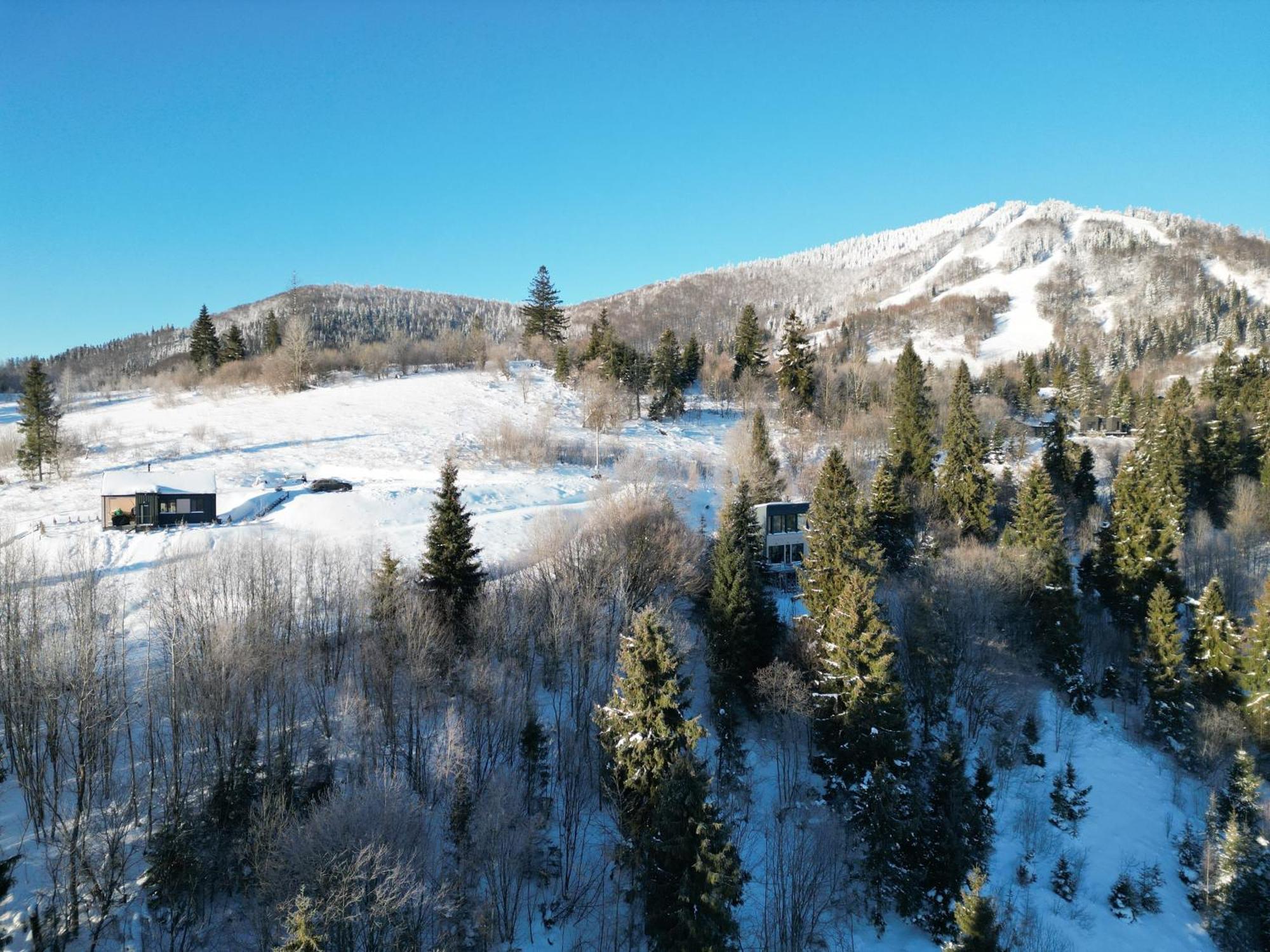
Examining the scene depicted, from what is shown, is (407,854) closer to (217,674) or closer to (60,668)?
(217,674)

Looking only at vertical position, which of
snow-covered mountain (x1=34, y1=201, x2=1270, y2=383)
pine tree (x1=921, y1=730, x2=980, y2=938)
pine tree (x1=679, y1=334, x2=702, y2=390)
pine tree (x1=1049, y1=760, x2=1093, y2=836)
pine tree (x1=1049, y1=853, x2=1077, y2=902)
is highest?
snow-covered mountain (x1=34, y1=201, x2=1270, y2=383)

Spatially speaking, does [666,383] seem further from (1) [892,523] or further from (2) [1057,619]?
(2) [1057,619]

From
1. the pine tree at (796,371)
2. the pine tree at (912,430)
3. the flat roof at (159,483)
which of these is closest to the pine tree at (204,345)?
the flat roof at (159,483)

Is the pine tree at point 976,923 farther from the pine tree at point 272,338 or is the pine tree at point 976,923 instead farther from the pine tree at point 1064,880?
the pine tree at point 272,338

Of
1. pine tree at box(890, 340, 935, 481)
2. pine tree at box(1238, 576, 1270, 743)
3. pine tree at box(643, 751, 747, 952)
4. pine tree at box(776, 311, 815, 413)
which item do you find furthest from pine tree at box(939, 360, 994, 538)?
Result: pine tree at box(643, 751, 747, 952)

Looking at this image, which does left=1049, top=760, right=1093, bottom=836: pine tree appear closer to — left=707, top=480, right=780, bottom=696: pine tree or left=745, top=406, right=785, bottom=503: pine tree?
left=707, top=480, right=780, bottom=696: pine tree

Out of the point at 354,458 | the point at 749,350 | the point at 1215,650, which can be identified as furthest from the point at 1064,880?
the point at 749,350
